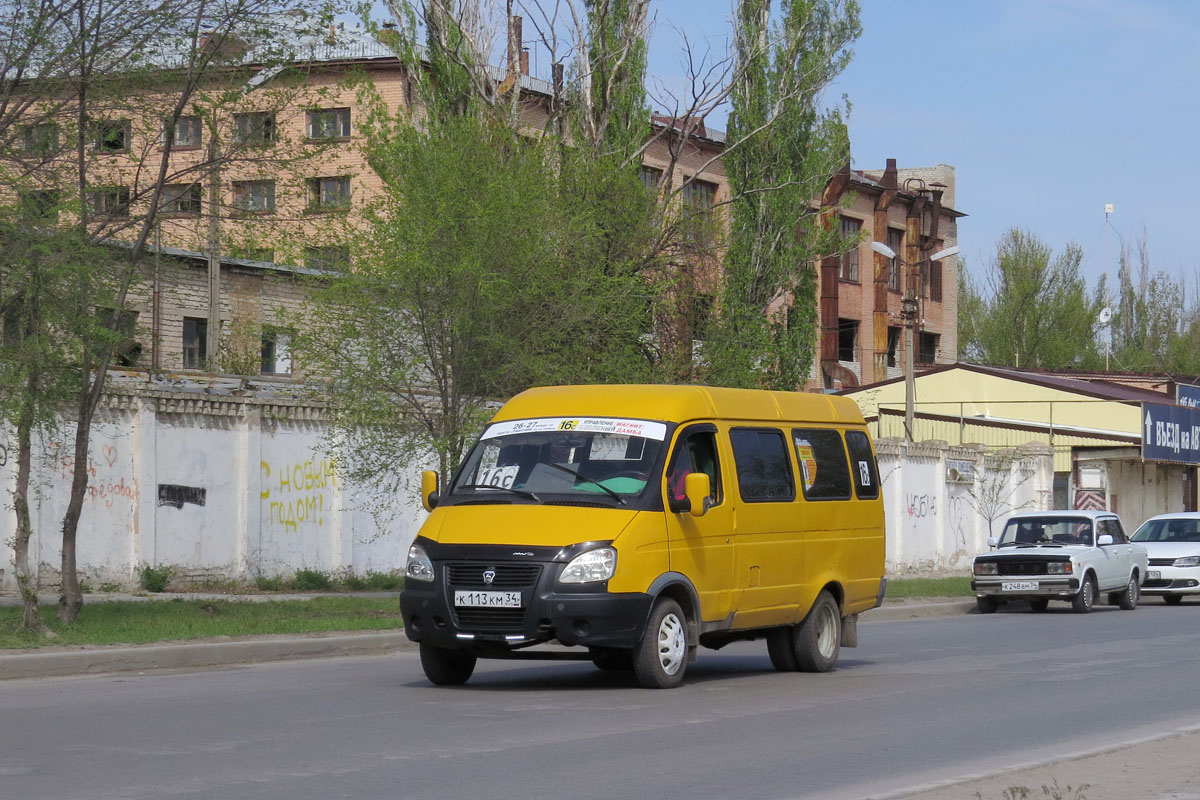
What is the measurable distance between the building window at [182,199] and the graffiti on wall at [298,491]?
743 cm

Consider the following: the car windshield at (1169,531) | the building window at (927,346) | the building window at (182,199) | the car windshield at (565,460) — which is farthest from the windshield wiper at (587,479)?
the building window at (927,346)

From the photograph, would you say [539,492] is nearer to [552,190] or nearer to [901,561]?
[552,190]

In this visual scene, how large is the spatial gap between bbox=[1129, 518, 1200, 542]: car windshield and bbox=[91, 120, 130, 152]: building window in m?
21.5

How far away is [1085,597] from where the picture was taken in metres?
27.0

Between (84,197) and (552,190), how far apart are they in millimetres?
8344

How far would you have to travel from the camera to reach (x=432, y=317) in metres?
20.6

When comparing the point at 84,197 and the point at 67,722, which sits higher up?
the point at 84,197

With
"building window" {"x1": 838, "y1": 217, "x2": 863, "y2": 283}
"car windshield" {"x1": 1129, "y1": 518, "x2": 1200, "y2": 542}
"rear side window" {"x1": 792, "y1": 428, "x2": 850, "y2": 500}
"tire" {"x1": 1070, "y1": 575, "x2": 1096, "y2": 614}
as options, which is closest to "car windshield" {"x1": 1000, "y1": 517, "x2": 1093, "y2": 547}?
"tire" {"x1": 1070, "y1": 575, "x2": 1096, "y2": 614}

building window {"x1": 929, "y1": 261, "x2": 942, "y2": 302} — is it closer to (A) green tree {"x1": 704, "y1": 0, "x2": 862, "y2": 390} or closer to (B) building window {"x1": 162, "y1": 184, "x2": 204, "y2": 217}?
(A) green tree {"x1": 704, "y1": 0, "x2": 862, "y2": 390}

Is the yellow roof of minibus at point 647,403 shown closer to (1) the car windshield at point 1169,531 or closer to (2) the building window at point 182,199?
(2) the building window at point 182,199

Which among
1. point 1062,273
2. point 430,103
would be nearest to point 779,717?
point 430,103

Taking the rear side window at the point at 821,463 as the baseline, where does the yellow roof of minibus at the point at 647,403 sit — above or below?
above

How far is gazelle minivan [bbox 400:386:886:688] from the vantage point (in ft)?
40.7

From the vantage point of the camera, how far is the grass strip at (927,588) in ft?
96.2
